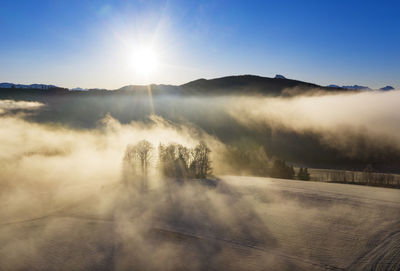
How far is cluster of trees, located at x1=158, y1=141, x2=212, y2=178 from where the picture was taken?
87.9 meters

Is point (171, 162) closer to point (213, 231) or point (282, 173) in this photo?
point (213, 231)

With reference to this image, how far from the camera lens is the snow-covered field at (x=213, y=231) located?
1547 inches

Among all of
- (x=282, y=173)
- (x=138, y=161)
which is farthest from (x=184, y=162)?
(x=282, y=173)

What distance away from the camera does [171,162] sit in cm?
9112

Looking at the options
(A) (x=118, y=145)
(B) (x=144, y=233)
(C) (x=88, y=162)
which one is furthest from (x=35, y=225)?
(A) (x=118, y=145)

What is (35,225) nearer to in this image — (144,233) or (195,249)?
(144,233)

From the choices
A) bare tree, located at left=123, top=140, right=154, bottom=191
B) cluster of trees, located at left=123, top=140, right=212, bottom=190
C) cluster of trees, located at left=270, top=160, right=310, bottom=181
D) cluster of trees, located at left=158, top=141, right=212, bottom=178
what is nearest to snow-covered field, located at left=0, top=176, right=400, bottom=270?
bare tree, located at left=123, top=140, right=154, bottom=191

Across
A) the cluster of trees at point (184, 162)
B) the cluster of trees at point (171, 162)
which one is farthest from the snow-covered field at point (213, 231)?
the cluster of trees at point (184, 162)

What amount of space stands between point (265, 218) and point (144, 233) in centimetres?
2282

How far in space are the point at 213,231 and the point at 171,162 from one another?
1795 inches

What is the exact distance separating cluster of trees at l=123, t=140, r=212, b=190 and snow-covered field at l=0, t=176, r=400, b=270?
19.7 meters

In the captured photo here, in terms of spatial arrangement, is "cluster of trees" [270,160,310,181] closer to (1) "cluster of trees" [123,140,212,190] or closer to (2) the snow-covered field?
(1) "cluster of trees" [123,140,212,190]

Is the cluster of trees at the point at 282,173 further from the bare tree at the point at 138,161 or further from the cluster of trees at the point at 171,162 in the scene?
the bare tree at the point at 138,161

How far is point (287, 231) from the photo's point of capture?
46969 mm
